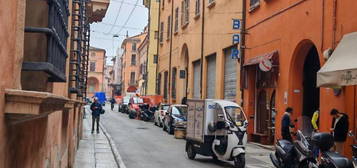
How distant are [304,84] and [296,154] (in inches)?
308

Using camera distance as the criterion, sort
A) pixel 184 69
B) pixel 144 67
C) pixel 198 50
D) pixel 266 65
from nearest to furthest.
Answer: pixel 266 65
pixel 198 50
pixel 184 69
pixel 144 67

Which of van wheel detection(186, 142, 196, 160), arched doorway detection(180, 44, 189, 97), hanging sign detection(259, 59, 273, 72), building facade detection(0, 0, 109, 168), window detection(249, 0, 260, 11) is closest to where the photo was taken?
building facade detection(0, 0, 109, 168)

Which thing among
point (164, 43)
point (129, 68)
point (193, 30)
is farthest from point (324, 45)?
point (129, 68)

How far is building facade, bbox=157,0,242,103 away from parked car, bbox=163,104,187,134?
236 cm

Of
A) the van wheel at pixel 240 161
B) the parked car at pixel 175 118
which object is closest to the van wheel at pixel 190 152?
the van wheel at pixel 240 161

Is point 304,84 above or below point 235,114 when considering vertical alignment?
above

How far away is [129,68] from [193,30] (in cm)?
5648

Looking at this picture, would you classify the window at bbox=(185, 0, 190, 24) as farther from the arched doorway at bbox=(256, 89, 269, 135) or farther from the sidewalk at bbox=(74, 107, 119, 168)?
the sidewalk at bbox=(74, 107, 119, 168)

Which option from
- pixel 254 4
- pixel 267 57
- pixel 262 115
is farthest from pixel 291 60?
pixel 254 4

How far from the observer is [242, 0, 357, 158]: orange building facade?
14477 millimetres

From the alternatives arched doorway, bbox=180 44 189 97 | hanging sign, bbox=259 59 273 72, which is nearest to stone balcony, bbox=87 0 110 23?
hanging sign, bbox=259 59 273 72

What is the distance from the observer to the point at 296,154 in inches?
430

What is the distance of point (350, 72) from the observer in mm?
12031

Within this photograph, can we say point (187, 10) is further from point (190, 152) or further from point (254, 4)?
point (190, 152)
